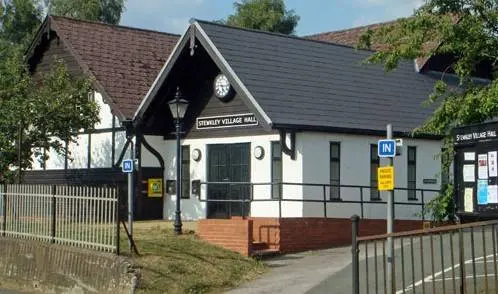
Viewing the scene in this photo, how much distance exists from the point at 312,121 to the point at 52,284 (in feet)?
26.4

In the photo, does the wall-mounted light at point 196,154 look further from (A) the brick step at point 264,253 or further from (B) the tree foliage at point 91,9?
(B) the tree foliage at point 91,9

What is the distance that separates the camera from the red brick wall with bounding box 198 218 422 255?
18.7 metres

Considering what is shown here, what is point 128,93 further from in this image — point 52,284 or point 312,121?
point 52,284

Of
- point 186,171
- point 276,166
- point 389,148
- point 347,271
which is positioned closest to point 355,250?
point 389,148

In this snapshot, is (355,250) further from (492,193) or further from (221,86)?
(221,86)

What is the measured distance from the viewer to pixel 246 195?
23.4 meters

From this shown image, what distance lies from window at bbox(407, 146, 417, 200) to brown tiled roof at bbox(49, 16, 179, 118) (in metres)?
8.46

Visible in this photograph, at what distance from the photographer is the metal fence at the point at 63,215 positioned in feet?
52.8

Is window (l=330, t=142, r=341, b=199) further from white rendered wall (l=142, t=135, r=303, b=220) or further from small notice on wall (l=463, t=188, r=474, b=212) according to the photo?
small notice on wall (l=463, t=188, r=474, b=212)

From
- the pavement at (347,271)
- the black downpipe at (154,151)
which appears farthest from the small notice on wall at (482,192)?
the black downpipe at (154,151)

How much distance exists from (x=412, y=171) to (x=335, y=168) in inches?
116

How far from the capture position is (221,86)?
2430cm

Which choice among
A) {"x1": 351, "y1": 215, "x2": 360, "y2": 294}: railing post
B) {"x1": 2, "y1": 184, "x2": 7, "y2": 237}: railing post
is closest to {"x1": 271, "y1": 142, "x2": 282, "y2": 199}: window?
{"x1": 2, "y1": 184, "x2": 7, "y2": 237}: railing post

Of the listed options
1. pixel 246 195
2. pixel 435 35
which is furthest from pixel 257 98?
pixel 435 35
